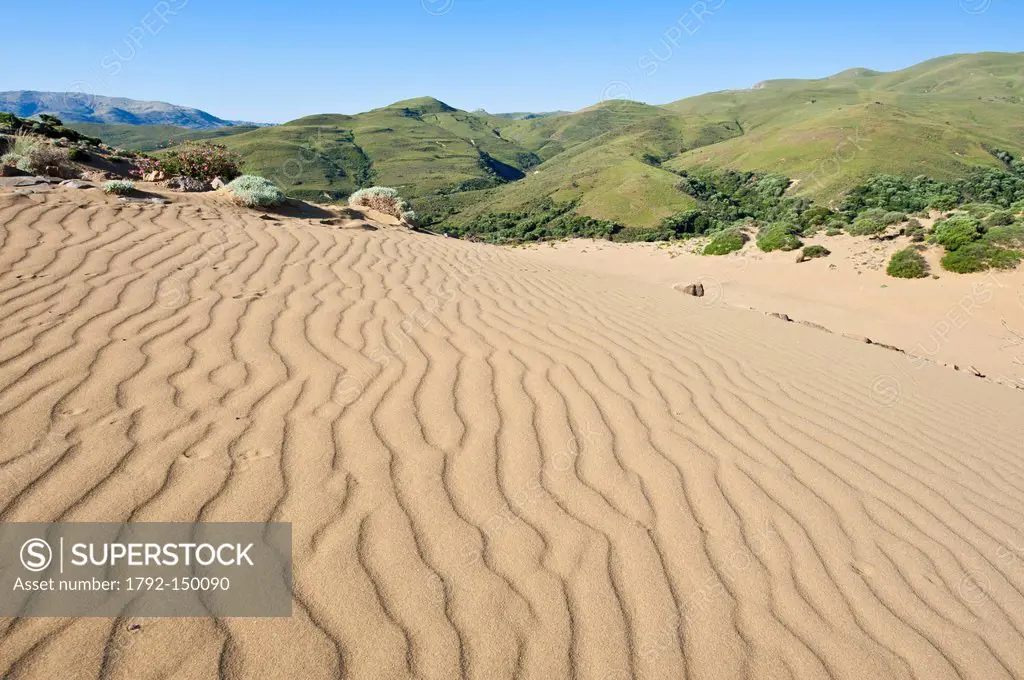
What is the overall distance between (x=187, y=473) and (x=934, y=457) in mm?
4545

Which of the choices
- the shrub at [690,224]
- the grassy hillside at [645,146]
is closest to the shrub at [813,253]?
the shrub at [690,224]

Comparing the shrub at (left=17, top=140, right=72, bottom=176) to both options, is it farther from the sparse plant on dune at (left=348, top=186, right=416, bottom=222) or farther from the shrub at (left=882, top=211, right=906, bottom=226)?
the shrub at (left=882, top=211, right=906, bottom=226)

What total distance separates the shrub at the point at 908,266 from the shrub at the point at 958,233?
2.01 feet

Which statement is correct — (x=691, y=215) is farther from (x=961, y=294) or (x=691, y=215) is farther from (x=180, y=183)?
(x=180, y=183)

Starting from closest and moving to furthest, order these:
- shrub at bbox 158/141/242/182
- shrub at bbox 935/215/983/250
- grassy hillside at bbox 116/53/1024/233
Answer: shrub at bbox 158/141/242/182 → shrub at bbox 935/215/983/250 → grassy hillside at bbox 116/53/1024/233

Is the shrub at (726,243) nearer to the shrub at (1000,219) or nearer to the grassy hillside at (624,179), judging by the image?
the shrub at (1000,219)

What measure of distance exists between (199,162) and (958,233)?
17473 mm

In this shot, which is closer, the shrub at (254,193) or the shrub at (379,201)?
the shrub at (254,193)

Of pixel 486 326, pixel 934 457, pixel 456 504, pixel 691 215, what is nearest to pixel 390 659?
pixel 456 504

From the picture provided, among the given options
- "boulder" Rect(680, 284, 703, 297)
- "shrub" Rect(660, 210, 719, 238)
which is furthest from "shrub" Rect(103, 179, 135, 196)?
"shrub" Rect(660, 210, 719, 238)

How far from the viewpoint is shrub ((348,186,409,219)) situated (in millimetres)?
12664

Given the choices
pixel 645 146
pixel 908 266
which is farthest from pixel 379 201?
pixel 645 146

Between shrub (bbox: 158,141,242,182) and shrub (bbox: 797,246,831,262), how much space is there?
48.4ft

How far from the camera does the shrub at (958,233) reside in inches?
470
